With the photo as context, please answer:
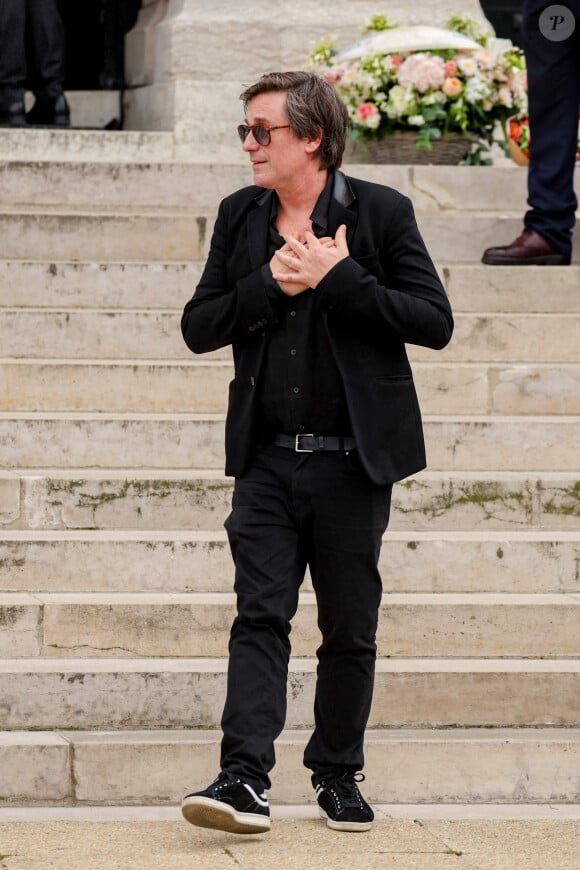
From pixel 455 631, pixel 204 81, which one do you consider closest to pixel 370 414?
pixel 455 631

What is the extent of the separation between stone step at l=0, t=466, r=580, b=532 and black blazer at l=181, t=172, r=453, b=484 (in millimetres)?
1683

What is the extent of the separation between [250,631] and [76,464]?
88.4 inches

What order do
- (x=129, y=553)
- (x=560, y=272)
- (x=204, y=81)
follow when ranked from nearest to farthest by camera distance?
(x=129, y=553) → (x=560, y=272) → (x=204, y=81)

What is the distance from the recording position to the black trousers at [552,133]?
7.86 meters

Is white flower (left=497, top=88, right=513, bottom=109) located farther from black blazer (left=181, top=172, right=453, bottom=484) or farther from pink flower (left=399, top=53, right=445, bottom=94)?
black blazer (left=181, top=172, right=453, bottom=484)

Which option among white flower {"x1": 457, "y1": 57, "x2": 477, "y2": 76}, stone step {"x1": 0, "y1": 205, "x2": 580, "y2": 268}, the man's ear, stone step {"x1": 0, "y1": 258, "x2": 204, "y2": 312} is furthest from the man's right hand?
white flower {"x1": 457, "y1": 57, "x2": 477, "y2": 76}

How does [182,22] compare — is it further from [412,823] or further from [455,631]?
[412,823]

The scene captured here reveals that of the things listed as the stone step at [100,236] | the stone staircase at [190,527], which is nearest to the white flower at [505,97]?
the stone staircase at [190,527]

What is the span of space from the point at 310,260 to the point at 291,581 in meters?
0.82

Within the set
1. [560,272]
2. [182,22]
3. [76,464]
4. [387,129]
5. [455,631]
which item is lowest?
[455,631]

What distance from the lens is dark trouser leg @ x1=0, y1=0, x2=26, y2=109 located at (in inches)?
377

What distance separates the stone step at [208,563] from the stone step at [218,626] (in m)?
0.10

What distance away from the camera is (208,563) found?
5.74 meters

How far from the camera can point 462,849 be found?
4266 mm
